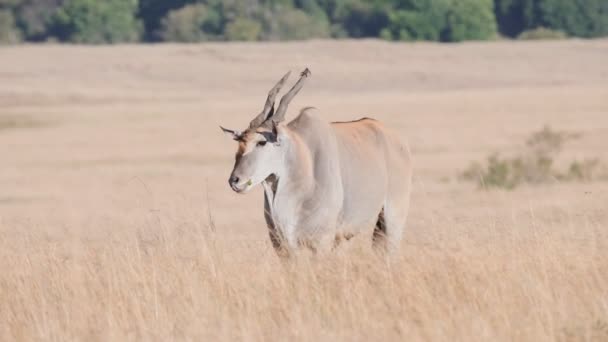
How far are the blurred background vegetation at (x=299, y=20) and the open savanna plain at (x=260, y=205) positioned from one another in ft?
36.5

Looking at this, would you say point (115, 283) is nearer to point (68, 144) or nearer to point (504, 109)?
point (68, 144)

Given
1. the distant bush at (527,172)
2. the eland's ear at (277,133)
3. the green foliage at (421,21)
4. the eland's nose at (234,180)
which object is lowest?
the green foliage at (421,21)

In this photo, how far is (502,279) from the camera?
25.7 feet

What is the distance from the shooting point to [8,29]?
72.9m

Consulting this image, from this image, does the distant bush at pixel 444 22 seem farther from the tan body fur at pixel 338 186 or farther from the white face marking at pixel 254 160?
the white face marking at pixel 254 160

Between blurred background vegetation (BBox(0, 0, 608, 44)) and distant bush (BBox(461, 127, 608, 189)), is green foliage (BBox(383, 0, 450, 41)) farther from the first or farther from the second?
distant bush (BBox(461, 127, 608, 189))

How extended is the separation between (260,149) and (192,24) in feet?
213

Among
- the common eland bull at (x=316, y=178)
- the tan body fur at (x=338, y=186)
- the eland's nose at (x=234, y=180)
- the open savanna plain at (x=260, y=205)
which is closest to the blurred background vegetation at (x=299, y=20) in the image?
the open savanna plain at (x=260, y=205)

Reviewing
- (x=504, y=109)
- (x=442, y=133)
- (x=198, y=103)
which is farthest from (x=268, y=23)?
(x=442, y=133)

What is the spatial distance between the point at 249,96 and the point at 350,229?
37.1 m

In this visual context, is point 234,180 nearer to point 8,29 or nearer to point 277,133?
point 277,133

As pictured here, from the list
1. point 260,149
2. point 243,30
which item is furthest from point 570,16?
point 260,149

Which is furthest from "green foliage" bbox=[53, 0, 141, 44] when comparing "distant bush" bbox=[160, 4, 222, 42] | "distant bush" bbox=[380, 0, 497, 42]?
"distant bush" bbox=[380, 0, 497, 42]

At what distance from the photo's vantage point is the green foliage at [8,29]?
70625mm
